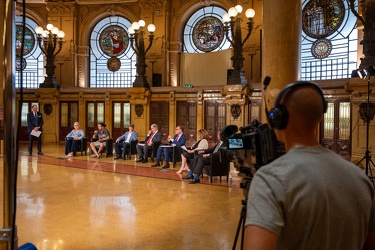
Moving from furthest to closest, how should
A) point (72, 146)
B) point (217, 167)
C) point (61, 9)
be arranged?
point (61, 9)
point (72, 146)
point (217, 167)

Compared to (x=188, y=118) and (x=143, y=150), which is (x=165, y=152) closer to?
(x=143, y=150)

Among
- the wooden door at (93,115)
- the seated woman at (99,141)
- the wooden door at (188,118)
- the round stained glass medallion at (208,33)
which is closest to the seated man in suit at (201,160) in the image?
the seated woman at (99,141)

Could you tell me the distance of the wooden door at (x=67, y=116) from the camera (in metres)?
17.0

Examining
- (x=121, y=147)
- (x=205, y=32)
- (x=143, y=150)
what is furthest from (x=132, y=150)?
(x=205, y=32)

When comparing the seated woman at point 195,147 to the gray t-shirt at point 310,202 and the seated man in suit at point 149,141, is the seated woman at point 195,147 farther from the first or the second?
the gray t-shirt at point 310,202

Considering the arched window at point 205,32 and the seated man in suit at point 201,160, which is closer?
the seated man in suit at point 201,160

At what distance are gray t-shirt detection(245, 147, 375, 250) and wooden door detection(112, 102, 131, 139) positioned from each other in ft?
50.0

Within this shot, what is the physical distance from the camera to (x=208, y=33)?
17.3 m

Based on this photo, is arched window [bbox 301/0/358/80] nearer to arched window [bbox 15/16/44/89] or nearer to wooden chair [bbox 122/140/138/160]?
wooden chair [bbox 122/140/138/160]

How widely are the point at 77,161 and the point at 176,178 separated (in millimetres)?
3852

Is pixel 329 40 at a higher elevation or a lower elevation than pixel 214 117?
higher

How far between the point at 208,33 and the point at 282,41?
13.3m

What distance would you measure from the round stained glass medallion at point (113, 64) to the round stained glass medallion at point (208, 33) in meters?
4.05

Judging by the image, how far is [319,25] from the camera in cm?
1428
